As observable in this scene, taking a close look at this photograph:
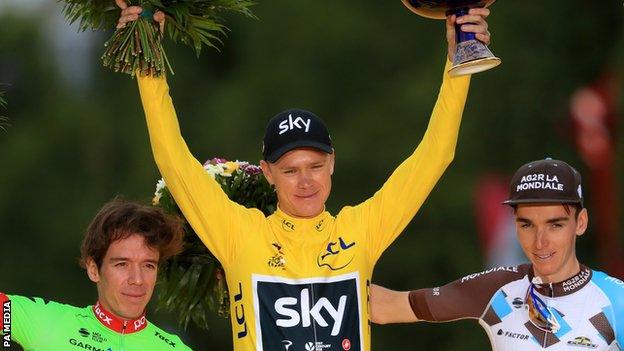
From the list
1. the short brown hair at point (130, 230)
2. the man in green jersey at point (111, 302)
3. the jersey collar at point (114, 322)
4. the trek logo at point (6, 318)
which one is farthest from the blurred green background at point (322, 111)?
the trek logo at point (6, 318)

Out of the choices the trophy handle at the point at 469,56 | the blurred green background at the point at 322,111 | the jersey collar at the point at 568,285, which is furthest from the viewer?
the blurred green background at the point at 322,111

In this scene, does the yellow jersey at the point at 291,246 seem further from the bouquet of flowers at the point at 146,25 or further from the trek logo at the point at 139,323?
the trek logo at the point at 139,323

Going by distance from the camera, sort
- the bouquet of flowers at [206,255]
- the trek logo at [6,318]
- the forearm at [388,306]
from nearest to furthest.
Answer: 1. the trek logo at [6,318]
2. the forearm at [388,306]
3. the bouquet of flowers at [206,255]

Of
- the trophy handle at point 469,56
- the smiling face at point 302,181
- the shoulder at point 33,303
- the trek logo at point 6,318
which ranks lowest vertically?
the trek logo at point 6,318

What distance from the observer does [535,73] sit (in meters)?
13.2

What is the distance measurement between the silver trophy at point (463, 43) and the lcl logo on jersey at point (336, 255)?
0.79 meters

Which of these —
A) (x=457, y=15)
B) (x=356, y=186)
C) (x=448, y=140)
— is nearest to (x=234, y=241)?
(x=448, y=140)

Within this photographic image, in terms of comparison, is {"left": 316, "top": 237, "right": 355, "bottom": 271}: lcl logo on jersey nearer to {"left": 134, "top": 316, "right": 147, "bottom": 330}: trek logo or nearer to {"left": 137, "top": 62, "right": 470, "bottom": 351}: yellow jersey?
{"left": 137, "top": 62, "right": 470, "bottom": 351}: yellow jersey

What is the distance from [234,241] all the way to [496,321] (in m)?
1.16

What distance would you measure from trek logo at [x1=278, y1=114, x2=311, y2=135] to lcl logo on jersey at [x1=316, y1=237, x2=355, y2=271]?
454 millimetres

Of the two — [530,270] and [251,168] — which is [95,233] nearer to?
[251,168]

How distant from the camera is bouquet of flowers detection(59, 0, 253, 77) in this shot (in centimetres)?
502

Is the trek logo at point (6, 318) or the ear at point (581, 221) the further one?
the ear at point (581, 221)

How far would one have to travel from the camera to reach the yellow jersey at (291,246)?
5035mm
